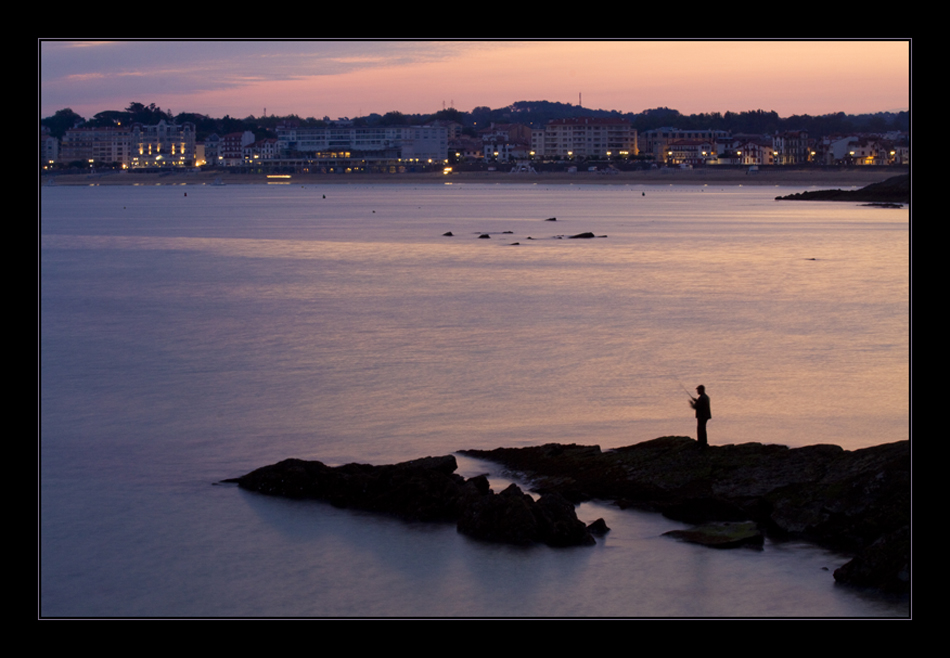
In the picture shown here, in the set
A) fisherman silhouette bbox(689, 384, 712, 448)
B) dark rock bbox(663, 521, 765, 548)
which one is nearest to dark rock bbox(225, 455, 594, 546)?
dark rock bbox(663, 521, 765, 548)

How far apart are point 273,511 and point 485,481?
183 centimetres

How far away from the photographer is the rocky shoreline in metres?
8.01

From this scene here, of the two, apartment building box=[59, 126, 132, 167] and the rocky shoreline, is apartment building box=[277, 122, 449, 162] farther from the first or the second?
the rocky shoreline

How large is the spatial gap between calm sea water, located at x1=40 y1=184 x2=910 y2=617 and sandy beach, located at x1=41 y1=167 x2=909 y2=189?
82.1m

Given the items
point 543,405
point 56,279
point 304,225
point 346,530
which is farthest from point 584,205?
point 346,530

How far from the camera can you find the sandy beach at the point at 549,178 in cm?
11369

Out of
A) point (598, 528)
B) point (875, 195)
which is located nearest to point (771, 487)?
point (598, 528)

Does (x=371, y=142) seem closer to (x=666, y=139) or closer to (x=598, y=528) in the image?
(x=666, y=139)

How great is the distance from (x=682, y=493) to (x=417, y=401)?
530 cm

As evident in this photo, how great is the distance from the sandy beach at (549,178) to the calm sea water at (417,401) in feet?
269

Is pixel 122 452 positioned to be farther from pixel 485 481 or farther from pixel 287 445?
pixel 485 481

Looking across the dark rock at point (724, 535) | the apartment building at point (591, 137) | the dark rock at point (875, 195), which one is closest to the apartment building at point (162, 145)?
the apartment building at point (591, 137)

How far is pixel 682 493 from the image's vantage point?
887cm

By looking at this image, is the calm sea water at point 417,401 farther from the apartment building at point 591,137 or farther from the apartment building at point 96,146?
the apartment building at point 96,146
